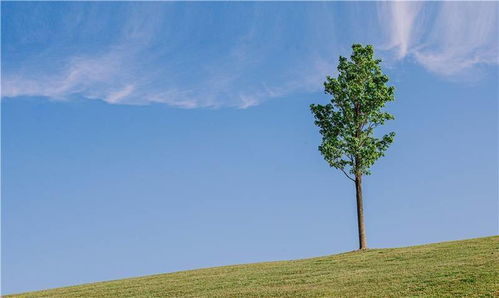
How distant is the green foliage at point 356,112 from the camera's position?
175 ft

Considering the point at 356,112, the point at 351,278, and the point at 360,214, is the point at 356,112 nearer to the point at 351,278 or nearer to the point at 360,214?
the point at 360,214

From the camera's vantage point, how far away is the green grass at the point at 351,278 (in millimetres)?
27141

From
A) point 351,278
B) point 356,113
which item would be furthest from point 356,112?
point 351,278

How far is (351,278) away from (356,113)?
1020 inches

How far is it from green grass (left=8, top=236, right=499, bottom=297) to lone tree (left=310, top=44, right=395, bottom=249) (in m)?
10.5

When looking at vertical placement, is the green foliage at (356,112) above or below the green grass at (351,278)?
above

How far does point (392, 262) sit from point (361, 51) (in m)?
25.1

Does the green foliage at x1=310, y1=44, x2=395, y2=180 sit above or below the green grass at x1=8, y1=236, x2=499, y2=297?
above

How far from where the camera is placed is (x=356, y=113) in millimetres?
54812

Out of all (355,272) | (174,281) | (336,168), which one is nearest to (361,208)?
(336,168)

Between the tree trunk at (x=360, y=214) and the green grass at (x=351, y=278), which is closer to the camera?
the green grass at (x=351, y=278)

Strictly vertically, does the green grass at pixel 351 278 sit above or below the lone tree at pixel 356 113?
below

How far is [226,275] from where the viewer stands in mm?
38312

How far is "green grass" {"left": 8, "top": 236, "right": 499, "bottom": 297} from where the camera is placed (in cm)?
2714
